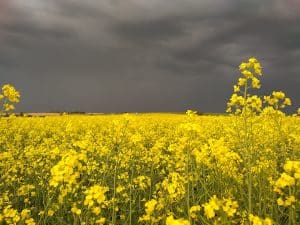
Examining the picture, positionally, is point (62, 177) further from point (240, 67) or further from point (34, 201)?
point (34, 201)

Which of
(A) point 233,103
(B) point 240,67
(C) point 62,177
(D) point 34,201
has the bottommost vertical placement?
(D) point 34,201

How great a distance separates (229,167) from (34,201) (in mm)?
3440

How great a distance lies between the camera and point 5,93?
20.4 feet

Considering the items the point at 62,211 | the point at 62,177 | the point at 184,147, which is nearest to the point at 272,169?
the point at 184,147

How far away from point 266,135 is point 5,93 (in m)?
5.59

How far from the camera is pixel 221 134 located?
11.8 meters

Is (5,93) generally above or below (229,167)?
above

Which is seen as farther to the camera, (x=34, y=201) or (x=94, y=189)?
(x=34, y=201)

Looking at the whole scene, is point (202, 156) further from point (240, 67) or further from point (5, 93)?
point (5, 93)

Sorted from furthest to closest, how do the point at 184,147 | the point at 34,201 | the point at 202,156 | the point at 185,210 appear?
the point at 34,201 < the point at 185,210 < the point at 202,156 < the point at 184,147

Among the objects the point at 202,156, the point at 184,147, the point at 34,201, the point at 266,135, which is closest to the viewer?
the point at 184,147

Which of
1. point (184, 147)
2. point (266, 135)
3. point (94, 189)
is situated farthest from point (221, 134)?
point (94, 189)

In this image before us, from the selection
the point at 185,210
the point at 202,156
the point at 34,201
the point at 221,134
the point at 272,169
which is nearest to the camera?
the point at 202,156

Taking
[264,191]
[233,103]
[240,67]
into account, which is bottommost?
[264,191]
